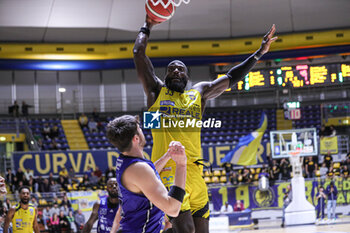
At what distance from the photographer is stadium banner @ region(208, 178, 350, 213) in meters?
17.4

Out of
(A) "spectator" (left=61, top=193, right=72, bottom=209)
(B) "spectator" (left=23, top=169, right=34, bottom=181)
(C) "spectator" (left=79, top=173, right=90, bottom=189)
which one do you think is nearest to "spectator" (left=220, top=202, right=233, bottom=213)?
(A) "spectator" (left=61, top=193, right=72, bottom=209)

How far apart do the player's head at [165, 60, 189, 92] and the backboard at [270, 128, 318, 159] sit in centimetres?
1368

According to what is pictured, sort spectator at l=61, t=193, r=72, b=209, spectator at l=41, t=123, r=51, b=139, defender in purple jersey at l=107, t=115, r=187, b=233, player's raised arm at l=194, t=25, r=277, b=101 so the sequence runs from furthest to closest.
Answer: spectator at l=41, t=123, r=51, b=139
spectator at l=61, t=193, r=72, b=209
player's raised arm at l=194, t=25, r=277, b=101
defender in purple jersey at l=107, t=115, r=187, b=233

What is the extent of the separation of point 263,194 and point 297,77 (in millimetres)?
4312

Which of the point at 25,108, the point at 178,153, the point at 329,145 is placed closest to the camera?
the point at 178,153

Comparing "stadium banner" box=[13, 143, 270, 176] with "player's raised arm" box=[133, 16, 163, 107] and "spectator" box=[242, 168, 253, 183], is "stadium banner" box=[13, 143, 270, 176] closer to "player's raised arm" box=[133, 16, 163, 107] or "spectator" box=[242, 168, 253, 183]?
"spectator" box=[242, 168, 253, 183]

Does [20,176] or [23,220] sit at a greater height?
[20,176]

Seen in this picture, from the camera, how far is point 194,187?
4828 mm

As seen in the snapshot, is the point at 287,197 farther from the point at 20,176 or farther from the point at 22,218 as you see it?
the point at 22,218

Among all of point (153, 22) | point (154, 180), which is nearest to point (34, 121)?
point (153, 22)

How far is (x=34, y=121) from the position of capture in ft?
89.9

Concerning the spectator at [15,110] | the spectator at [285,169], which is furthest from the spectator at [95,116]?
the spectator at [285,169]

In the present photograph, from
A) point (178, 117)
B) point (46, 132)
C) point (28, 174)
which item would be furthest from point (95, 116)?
point (178, 117)

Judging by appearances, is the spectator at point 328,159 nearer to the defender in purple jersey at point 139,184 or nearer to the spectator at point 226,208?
the spectator at point 226,208
